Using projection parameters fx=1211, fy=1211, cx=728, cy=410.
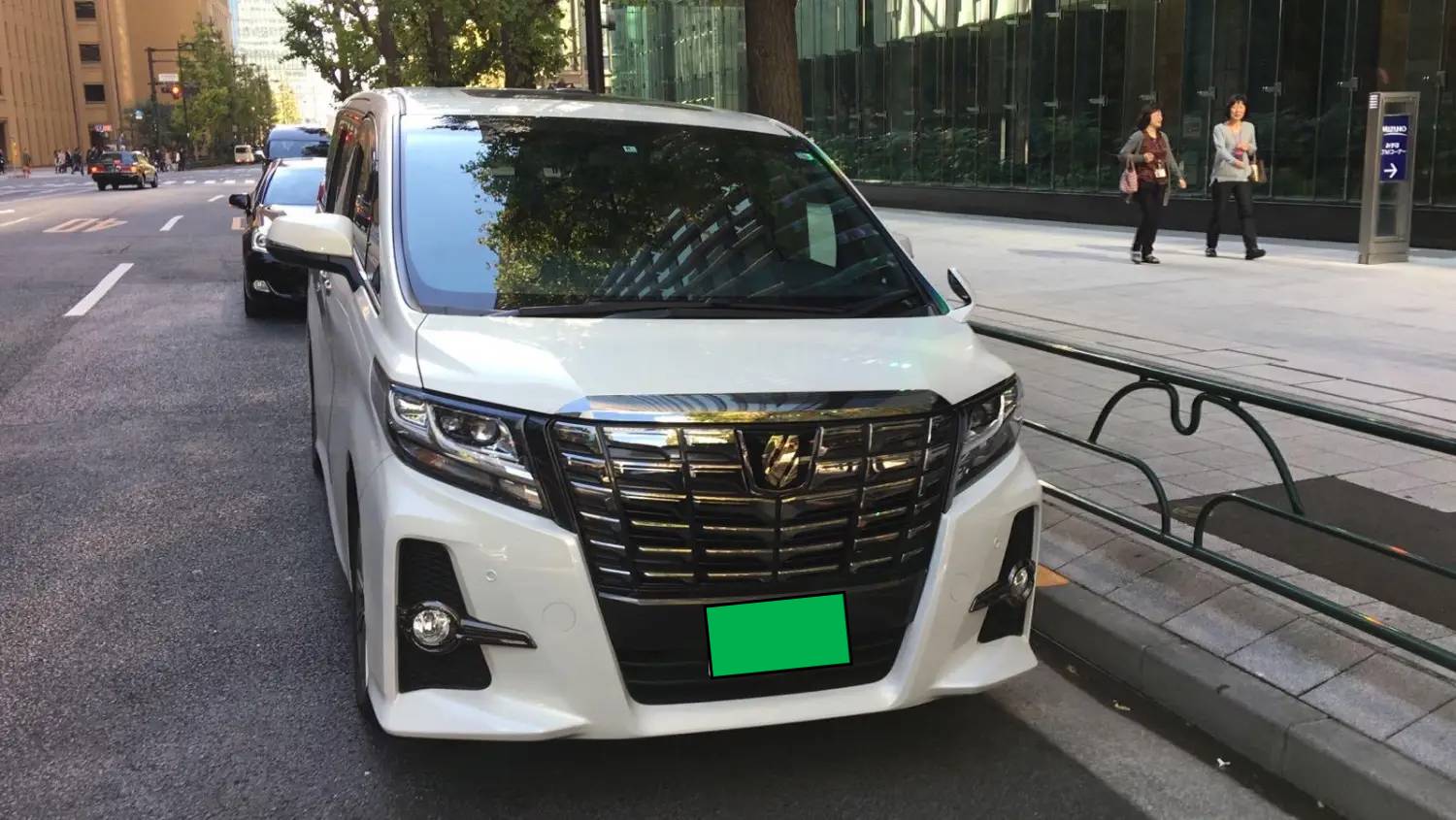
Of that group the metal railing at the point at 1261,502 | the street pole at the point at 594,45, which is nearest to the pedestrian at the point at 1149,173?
the street pole at the point at 594,45

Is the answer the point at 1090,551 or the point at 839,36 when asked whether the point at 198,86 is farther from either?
the point at 1090,551

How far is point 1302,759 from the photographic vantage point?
321 cm

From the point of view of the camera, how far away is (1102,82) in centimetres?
1941

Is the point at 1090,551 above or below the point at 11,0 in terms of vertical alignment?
below

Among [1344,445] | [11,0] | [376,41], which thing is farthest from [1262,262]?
[11,0]

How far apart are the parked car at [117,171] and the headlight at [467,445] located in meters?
54.1

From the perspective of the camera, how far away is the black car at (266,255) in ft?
38.2

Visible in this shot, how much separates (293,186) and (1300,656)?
11.2 meters

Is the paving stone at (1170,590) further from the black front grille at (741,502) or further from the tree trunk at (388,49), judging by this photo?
the tree trunk at (388,49)

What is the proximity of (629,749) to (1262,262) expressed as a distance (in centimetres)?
1256

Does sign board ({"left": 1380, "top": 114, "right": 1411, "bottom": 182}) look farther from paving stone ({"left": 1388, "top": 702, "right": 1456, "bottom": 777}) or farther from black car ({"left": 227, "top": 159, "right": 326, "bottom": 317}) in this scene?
paving stone ({"left": 1388, "top": 702, "right": 1456, "bottom": 777})

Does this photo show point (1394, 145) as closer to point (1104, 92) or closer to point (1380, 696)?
point (1104, 92)

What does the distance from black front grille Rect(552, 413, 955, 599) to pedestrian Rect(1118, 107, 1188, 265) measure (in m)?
11.8

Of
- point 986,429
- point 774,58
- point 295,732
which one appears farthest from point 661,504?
point 774,58
